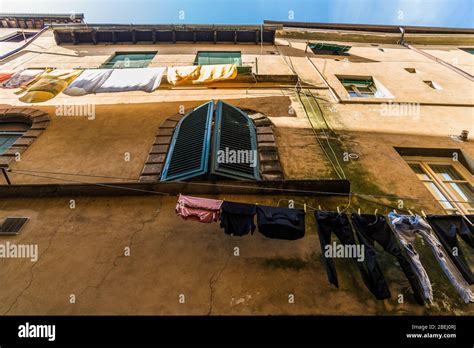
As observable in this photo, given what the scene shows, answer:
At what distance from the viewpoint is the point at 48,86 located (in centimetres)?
809

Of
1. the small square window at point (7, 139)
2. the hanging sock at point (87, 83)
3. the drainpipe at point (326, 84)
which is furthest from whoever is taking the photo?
the drainpipe at point (326, 84)

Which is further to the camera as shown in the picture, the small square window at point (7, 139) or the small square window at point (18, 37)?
the small square window at point (18, 37)

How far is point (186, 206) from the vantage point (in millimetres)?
4848

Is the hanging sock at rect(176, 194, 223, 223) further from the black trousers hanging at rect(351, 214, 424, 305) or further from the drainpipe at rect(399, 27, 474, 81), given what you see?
the drainpipe at rect(399, 27, 474, 81)

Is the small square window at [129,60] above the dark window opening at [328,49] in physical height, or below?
below

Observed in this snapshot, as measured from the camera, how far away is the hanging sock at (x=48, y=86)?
25.8 ft

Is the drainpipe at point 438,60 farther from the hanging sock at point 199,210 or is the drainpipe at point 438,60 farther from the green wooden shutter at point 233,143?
the hanging sock at point 199,210

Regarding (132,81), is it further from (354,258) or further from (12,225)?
(354,258)

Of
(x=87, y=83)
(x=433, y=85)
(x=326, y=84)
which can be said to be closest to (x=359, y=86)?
(x=326, y=84)

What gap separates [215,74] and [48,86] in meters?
4.97

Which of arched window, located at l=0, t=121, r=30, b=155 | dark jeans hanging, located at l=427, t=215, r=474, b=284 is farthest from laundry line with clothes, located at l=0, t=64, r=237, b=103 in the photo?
dark jeans hanging, located at l=427, t=215, r=474, b=284
